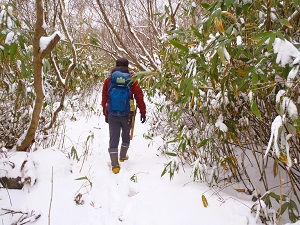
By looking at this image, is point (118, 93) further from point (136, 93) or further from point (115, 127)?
point (115, 127)

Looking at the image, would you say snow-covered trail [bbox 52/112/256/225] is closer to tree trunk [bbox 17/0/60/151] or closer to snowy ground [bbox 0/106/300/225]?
snowy ground [bbox 0/106/300/225]

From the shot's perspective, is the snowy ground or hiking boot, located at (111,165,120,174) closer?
the snowy ground

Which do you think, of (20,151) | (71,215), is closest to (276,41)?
(71,215)

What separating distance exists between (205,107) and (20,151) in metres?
2.05

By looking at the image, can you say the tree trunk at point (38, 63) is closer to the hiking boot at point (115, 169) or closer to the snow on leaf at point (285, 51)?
the hiking boot at point (115, 169)

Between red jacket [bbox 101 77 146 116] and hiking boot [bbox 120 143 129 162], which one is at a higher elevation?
red jacket [bbox 101 77 146 116]

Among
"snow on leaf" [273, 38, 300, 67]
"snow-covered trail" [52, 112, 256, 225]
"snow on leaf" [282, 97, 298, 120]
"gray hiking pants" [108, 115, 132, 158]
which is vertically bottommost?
"snow-covered trail" [52, 112, 256, 225]

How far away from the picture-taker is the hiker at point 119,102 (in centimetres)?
310

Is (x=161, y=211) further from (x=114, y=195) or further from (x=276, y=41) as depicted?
(x=276, y=41)

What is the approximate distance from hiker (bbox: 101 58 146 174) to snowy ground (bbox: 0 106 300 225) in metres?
0.43

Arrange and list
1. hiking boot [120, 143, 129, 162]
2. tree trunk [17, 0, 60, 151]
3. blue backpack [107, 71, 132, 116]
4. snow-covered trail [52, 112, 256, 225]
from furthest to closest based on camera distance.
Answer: hiking boot [120, 143, 129, 162]
blue backpack [107, 71, 132, 116]
tree trunk [17, 0, 60, 151]
snow-covered trail [52, 112, 256, 225]

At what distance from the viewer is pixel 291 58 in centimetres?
101

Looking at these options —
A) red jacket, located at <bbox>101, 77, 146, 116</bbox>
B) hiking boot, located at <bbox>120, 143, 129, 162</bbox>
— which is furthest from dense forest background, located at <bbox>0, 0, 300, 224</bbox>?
hiking boot, located at <bbox>120, 143, 129, 162</bbox>

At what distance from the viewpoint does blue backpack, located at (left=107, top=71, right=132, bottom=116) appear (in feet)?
10.1
